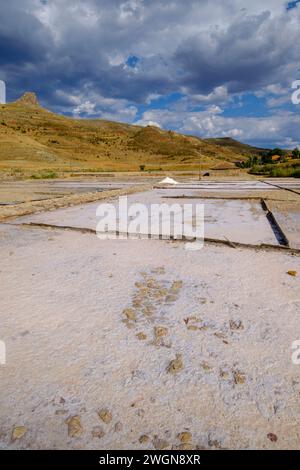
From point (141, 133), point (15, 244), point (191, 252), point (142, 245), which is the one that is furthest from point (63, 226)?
point (141, 133)

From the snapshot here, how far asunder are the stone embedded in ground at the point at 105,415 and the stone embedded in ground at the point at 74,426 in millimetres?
109

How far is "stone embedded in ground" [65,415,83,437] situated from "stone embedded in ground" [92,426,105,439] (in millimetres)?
62

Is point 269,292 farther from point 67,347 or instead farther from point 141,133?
point 141,133

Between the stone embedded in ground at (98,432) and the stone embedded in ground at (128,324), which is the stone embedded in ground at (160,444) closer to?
the stone embedded in ground at (98,432)

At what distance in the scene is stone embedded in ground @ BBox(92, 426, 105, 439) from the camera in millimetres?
1532

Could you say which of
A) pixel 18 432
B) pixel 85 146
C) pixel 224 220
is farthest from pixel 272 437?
pixel 85 146

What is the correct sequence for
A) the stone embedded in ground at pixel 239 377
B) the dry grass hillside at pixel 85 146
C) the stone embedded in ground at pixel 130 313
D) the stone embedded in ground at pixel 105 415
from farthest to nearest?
the dry grass hillside at pixel 85 146 < the stone embedded in ground at pixel 130 313 < the stone embedded in ground at pixel 239 377 < the stone embedded in ground at pixel 105 415

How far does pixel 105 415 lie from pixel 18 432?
0.42 meters

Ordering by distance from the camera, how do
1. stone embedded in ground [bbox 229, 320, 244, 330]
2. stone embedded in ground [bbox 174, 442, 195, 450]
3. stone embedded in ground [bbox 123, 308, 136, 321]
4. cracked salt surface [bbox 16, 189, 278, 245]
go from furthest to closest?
1. cracked salt surface [bbox 16, 189, 278, 245]
2. stone embedded in ground [bbox 123, 308, 136, 321]
3. stone embedded in ground [bbox 229, 320, 244, 330]
4. stone embedded in ground [bbox 174, 442, 195, 450]

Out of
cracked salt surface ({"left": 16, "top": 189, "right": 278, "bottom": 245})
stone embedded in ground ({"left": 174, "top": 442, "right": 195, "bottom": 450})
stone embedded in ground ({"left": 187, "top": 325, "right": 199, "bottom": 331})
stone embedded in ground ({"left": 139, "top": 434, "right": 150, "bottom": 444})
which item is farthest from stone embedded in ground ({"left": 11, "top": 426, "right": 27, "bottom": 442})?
cracked salt surface ({"left": 16, "top": 189, "right": 278, "bottom": 245})

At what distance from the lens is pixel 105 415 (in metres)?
1.63

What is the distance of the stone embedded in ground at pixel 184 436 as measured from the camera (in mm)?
1504

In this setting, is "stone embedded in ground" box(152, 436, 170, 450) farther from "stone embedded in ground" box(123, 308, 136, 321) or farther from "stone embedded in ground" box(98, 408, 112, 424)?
"stone embedded in ground" box(123, 308, 136, 321)

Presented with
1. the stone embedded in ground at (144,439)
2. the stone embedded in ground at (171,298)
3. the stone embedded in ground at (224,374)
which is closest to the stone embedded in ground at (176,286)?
the stone embedded in ground at (171,298)
